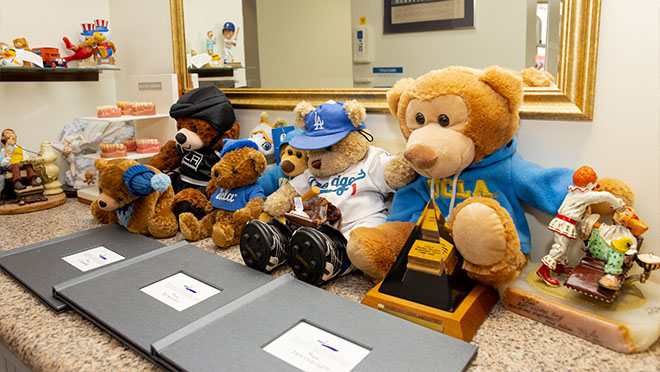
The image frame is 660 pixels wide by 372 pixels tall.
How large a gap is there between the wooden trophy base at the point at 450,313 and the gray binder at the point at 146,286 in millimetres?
261

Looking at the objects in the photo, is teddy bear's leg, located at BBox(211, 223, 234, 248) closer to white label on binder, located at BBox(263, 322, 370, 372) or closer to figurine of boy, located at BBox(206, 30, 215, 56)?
white label on binder, located at BBox(263, 322, 370, 372)

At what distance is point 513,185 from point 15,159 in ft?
5.29

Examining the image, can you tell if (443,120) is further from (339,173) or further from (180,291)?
(180,291)

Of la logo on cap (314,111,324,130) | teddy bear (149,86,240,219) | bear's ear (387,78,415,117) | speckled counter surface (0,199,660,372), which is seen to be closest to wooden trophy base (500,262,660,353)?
speckled counter surface (0,199,660,372)

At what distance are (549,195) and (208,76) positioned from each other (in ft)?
4.11

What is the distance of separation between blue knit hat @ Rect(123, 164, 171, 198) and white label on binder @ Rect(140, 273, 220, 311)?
348 millimetres

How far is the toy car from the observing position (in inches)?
65.7

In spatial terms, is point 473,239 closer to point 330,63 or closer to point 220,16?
point 330,63

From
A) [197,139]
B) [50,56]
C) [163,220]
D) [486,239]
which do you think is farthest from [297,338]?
[50,56]

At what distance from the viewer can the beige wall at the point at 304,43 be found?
1.30 metres

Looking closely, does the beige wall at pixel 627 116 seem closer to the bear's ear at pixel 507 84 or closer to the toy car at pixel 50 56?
the bear's ear at pixel 507 84

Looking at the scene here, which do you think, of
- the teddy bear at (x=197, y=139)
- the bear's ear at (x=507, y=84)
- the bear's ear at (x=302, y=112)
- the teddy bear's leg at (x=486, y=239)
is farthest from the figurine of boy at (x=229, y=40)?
the teddy bear's leg at (x=486, y=239)

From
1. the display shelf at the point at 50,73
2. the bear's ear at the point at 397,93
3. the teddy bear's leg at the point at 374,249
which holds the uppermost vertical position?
the display shelf at the point at 50,73

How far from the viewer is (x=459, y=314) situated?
77 cm
